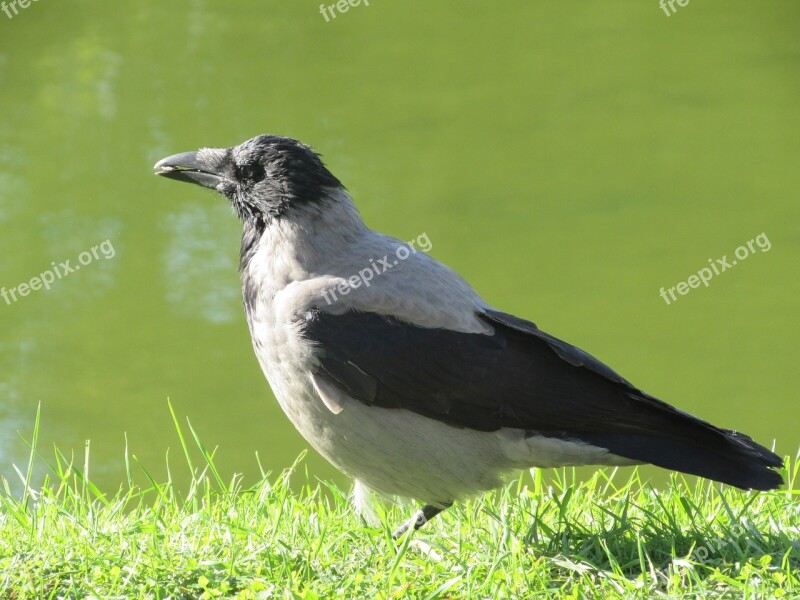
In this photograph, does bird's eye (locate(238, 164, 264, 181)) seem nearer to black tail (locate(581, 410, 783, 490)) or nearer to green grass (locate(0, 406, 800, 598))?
green grass (locate(0, 406, 800, 598))

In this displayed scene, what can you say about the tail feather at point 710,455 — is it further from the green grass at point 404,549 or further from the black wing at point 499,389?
the green grass at point 404,549

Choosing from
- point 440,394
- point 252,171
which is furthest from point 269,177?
point 440,394

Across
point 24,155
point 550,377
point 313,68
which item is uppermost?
point 313,68

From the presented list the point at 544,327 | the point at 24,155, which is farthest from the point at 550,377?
the point at 24,155

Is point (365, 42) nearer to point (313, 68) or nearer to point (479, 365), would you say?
point (313, 68)

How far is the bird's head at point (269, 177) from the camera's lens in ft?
15.7

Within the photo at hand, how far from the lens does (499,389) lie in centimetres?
433

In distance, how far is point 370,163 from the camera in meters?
11.3

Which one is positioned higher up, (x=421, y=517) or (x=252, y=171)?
(x=252, y=171)

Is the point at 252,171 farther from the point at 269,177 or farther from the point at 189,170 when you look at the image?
the point at 189,170

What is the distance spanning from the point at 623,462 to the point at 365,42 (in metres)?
10.9

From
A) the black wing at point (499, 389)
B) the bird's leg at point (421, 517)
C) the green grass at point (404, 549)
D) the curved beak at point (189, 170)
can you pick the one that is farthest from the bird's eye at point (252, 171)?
the bird's leg at point (421, 517)

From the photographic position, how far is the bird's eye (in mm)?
4875

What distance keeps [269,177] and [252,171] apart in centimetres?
11
